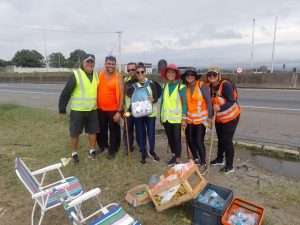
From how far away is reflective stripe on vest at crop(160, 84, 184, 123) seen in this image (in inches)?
171

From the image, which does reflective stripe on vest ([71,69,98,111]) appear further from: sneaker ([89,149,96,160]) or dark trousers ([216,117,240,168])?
dark trousers ([216,117,240,168])

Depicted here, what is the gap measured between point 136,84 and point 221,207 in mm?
2455

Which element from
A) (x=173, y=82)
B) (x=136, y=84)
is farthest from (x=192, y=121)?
(x=136, y=84)

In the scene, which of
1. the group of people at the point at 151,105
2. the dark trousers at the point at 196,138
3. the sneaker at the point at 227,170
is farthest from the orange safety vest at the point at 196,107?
the sneaker at the point at 227,170

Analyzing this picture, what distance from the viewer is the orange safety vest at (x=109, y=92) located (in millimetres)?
4645

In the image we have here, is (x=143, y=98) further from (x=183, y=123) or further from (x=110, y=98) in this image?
(x=183, y=123)

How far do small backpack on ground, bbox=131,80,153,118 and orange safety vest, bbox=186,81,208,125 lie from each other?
0.68m

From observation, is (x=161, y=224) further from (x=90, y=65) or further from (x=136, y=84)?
(x=90, y=65)

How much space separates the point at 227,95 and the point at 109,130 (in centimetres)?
224

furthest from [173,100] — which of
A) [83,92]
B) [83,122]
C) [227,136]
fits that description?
[83,122]

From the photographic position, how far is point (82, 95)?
4.52 metres

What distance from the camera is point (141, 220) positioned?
3188 mm

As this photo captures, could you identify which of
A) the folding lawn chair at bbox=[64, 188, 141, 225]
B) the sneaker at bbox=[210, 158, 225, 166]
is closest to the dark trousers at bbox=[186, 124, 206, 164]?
the sneaker at bbox=[210, 158, 225, 166]

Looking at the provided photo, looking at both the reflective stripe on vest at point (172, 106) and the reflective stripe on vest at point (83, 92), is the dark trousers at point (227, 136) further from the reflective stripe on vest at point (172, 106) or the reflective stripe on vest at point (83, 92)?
the reflective stripe on vest at point (83, 92)
